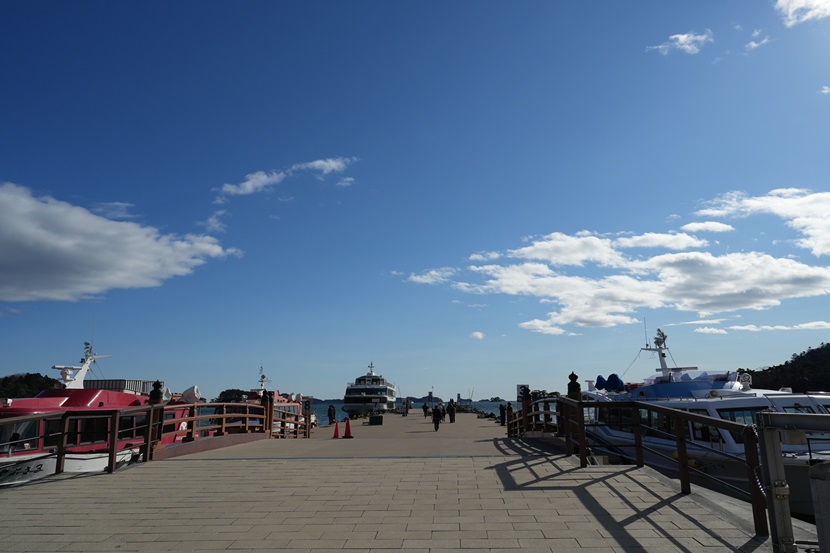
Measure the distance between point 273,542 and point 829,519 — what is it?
4.82m

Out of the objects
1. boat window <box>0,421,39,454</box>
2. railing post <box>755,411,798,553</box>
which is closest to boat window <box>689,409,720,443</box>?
railing post <box>755,411,798,553</box>

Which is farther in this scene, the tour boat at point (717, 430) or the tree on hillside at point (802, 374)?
the tree on hillside at point (802, 374)

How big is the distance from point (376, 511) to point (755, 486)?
4.11 meters

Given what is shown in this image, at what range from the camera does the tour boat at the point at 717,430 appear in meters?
12.8

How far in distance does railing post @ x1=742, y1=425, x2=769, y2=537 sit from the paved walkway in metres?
0.21

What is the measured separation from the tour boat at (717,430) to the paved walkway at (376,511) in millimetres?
2362

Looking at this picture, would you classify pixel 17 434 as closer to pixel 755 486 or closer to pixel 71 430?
pixel 71 430

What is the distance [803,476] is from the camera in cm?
1290

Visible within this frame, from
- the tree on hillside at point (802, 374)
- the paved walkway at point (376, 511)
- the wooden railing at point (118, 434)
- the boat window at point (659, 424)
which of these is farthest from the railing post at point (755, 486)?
the tree on hillside at point (802, 374)

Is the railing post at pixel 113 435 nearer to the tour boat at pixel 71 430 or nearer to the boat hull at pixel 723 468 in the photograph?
the tour boat at pixel 71 430

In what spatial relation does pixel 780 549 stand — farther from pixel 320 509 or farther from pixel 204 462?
pixel 204 462

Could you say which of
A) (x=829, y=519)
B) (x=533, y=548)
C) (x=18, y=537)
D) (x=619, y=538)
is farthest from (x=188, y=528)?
(x=829, y=519)

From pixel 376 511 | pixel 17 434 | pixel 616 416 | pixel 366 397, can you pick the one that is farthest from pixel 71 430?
pixel 366 397

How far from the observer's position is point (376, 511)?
22.8 ft
